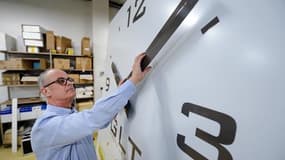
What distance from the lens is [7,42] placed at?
2973mm

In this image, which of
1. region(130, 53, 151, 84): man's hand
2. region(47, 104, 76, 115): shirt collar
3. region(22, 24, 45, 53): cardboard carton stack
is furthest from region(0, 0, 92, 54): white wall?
region(130, 53, 151, 84): man's hand

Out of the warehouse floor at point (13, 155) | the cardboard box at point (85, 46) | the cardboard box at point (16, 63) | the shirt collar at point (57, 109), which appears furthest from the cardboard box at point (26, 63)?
the shirt collar at point (57, 109)

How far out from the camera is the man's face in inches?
36.6

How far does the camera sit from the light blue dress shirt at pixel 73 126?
65cm

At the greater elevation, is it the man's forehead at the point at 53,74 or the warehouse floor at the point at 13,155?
the man's forehead at the point at 53,74

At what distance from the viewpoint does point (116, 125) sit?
3.35 feet

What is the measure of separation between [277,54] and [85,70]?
11.9ft

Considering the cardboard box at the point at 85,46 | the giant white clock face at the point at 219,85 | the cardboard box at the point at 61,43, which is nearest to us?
the giant white clock face at the point at 219,85

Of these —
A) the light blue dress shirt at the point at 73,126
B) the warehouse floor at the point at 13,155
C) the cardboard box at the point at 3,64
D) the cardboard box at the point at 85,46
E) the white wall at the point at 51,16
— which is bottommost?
the warehouse floor at the point at 13,155

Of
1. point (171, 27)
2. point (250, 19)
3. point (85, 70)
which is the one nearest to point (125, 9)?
point (171, 27)

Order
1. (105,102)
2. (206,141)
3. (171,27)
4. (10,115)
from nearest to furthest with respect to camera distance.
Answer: (206,141) < (171,27) < (105,102) < (10,115)

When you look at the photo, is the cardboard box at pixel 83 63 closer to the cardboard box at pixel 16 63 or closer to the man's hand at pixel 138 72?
the cardboard box at pixel 16 63

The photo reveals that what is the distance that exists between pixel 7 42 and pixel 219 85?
3763mm

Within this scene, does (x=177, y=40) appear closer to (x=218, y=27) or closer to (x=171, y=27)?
(x=171, y=27)
